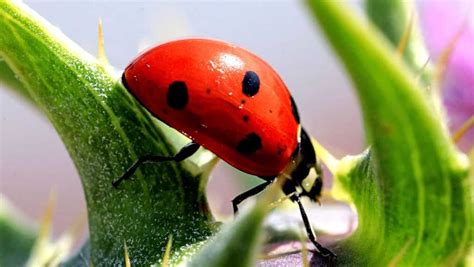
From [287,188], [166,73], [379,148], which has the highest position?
[379,148]

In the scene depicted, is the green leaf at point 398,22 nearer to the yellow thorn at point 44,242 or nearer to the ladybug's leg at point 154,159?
the ladybug's leg at point 154,159

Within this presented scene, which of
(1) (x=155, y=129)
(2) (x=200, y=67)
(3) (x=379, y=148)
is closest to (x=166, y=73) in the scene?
(2) (x=200, y=67)

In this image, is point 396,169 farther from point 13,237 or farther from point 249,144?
point 13,237

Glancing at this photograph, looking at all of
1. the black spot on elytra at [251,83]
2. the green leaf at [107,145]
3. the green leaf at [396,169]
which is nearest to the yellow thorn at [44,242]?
the green leaf at [107,145]

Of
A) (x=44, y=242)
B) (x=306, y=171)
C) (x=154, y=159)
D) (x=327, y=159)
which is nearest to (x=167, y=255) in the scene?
(x=154, y=159)

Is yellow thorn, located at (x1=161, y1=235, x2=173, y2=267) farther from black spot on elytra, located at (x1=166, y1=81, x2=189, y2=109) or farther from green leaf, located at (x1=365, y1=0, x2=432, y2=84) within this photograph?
green leaf, located at (x1=365, y1=0, x2=432, y2=84)

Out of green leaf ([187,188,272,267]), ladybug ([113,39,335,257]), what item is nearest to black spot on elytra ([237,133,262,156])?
ladybug ([113,39,335,257])

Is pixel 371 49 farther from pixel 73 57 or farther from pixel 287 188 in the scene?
pixel 287 188
